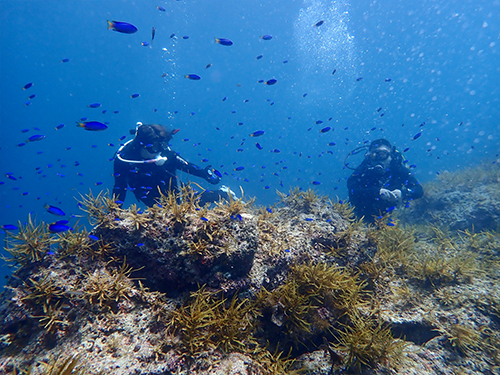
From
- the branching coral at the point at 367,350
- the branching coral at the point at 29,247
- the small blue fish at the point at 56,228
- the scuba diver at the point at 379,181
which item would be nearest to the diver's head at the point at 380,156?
the scuba diver at the point at 379,181

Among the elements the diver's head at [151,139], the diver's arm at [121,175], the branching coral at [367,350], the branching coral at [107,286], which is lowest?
the branching coral at [367,350]

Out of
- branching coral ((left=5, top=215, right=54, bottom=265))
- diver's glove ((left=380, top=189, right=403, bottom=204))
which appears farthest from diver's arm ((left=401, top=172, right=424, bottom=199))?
branching coral ((left=5, top=215, right=54, bottom=265))

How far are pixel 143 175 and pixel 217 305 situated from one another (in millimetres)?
5525

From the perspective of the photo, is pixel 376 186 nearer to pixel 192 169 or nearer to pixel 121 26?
pixel 192 169

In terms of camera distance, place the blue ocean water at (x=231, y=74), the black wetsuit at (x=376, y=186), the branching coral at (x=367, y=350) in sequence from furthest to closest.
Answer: the blue ocean water at (x=231, y=74) → the black wetsuit at (x=376, y=186) → the branching coral at (x=367, y=350)

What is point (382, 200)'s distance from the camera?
7.45m

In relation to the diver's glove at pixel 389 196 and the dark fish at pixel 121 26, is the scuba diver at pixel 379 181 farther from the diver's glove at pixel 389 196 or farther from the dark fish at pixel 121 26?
the dark fish at pixel 121 26

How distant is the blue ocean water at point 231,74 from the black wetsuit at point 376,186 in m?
27.9

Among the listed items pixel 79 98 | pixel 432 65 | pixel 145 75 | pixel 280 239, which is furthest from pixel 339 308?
pixel 432 65

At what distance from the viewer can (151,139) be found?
6887mm

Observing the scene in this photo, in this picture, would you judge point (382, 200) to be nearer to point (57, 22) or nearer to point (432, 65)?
point (57, 22)

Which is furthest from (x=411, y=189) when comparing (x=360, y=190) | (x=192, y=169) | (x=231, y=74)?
(x=231, y=74)

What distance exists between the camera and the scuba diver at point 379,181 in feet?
25.3

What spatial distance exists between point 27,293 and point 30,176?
135 meters
